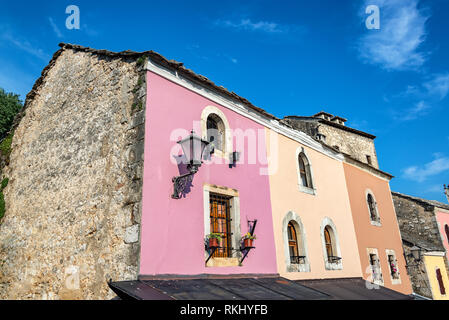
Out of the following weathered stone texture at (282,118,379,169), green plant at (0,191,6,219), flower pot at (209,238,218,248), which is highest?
weathered stone texture at (282,118,379,169)

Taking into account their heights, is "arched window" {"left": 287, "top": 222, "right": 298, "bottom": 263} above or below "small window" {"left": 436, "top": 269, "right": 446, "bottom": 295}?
above

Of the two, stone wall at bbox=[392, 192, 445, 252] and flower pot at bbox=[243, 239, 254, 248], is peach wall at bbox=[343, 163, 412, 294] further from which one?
flower pot at bbox=[243, 239, 254, 248]

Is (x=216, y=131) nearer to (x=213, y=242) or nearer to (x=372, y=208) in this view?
(x=213, y=242)

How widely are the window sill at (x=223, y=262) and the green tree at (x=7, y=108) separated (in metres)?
11.6

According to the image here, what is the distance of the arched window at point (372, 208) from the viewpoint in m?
13.3

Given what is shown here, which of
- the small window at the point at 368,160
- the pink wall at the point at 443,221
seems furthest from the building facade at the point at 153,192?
the small window at the point at 368,160

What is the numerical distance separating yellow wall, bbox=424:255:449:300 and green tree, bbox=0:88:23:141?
782 inches

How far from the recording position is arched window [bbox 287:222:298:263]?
8.94 meters

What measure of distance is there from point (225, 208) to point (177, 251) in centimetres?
185

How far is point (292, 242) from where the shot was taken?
9078 mm

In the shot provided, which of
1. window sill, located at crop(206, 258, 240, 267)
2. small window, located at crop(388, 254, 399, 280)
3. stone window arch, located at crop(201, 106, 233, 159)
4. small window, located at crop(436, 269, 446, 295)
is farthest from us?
small window, located at crop(436, 269, 446, 295)

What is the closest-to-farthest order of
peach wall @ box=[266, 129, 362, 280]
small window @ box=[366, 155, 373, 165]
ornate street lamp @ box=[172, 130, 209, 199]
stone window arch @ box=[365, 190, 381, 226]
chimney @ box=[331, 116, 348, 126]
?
1. ornate street lamp @ box=[172, 130, 209, 199]
2. peach wall @ box=[266, 129, 362, 280]
3. stone window arch @ box=[365, 190, 381, 226]
4. small window @ box=[366, 155, 373, 165]
5. chimney @ box=[331, 116, 348, 126]

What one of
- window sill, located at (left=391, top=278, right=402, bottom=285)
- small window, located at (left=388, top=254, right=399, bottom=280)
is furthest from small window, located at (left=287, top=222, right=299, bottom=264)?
small window, located at (left=388, top=254, right=399, bottom=280)

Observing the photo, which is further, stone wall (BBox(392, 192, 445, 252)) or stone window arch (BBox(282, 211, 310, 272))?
stone wall (BBox(392, 192, 445, 252))
